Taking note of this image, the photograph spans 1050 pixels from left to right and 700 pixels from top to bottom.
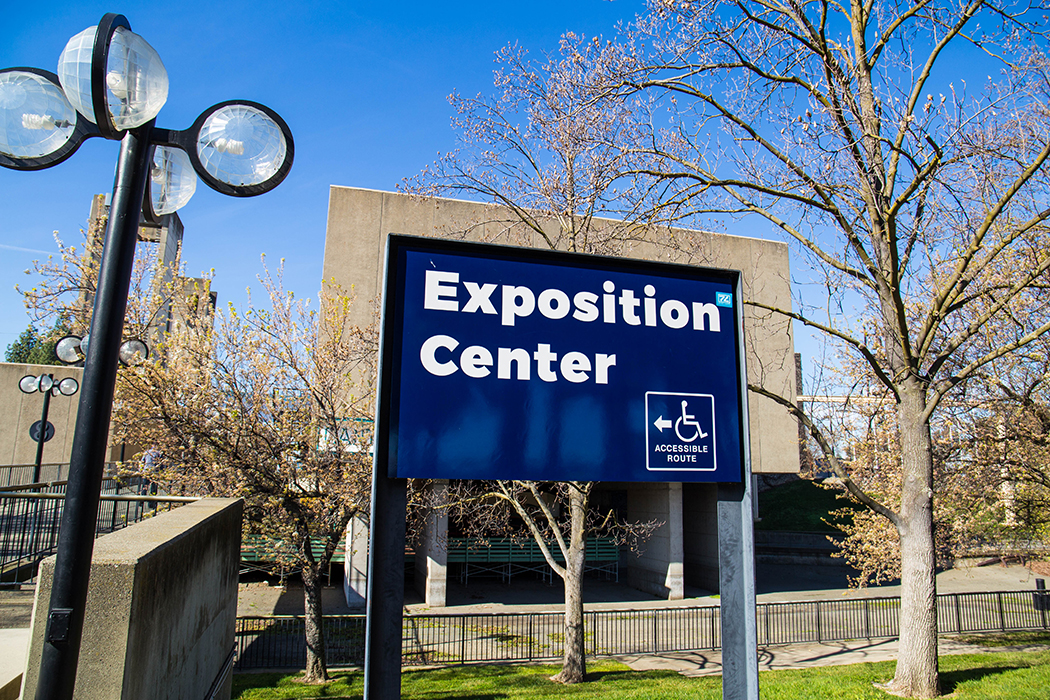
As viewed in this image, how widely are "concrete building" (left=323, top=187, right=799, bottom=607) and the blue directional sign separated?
13210 mm

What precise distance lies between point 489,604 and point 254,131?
2368 centimetres

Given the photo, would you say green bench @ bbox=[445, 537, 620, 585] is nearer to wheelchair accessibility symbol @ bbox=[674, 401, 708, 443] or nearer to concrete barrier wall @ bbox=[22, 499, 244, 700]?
concrete barrier wall @ bbox=[22, 499, 244, 700]

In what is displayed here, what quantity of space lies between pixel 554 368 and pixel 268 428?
10.9 meters

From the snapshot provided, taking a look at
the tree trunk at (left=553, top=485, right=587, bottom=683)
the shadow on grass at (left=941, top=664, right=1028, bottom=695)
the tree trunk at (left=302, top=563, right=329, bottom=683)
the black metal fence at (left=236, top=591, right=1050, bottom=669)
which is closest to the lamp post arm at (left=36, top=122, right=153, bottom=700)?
the shadow on grass at (left=941, top=664, right=1028, bottom=695)

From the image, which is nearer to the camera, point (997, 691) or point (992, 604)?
point (997, 691)

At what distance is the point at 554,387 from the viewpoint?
4.04 metres

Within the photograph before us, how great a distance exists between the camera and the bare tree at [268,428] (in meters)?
12.8

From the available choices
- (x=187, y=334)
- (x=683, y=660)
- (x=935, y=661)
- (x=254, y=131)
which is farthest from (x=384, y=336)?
(x=683, y=660)

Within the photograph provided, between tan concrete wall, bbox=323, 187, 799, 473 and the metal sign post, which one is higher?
tan concrete wall, bbox=323, 187, 799, 473

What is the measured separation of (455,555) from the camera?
95.0 feet

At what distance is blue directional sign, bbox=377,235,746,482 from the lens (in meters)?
3.75

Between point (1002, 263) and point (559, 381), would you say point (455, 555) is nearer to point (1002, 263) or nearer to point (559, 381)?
point (1002, 263)

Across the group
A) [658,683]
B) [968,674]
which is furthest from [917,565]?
[658,683]

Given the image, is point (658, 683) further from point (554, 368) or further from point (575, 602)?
point (554, 368)
